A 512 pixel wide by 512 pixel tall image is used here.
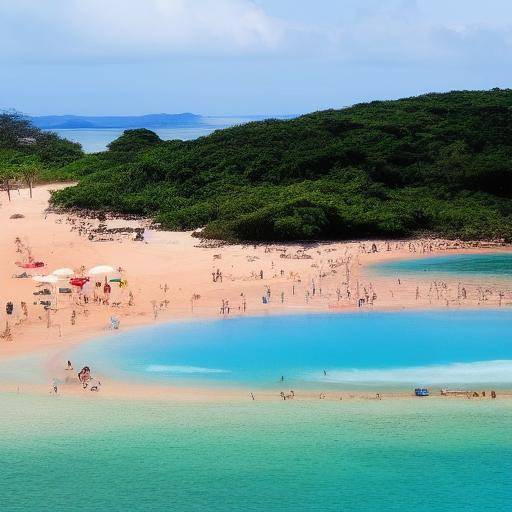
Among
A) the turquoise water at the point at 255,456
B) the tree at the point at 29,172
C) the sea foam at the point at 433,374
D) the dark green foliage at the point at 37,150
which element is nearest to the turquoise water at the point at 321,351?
the sea foam at the point at 433,374

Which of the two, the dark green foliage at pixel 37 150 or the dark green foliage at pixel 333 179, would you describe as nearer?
the dark green foliage at pixel 333 179

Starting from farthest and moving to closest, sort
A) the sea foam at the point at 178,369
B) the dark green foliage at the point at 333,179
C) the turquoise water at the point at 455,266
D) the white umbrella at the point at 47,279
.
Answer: the dark green foliage at the point at 333,179, the turquoise water at the point at 455,266, the white umbrella at the point at 47,279, the sea foam at the point at 178,369

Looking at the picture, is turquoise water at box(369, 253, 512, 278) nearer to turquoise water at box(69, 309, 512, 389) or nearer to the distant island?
the distant island

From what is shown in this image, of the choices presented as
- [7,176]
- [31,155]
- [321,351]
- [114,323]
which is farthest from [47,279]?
[31,155]

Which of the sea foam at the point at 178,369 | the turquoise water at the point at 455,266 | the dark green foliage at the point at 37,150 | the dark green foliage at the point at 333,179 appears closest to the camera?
the sea foam at the point at 178,369

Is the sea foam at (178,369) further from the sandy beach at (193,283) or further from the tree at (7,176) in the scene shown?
the tree at (7,176)
